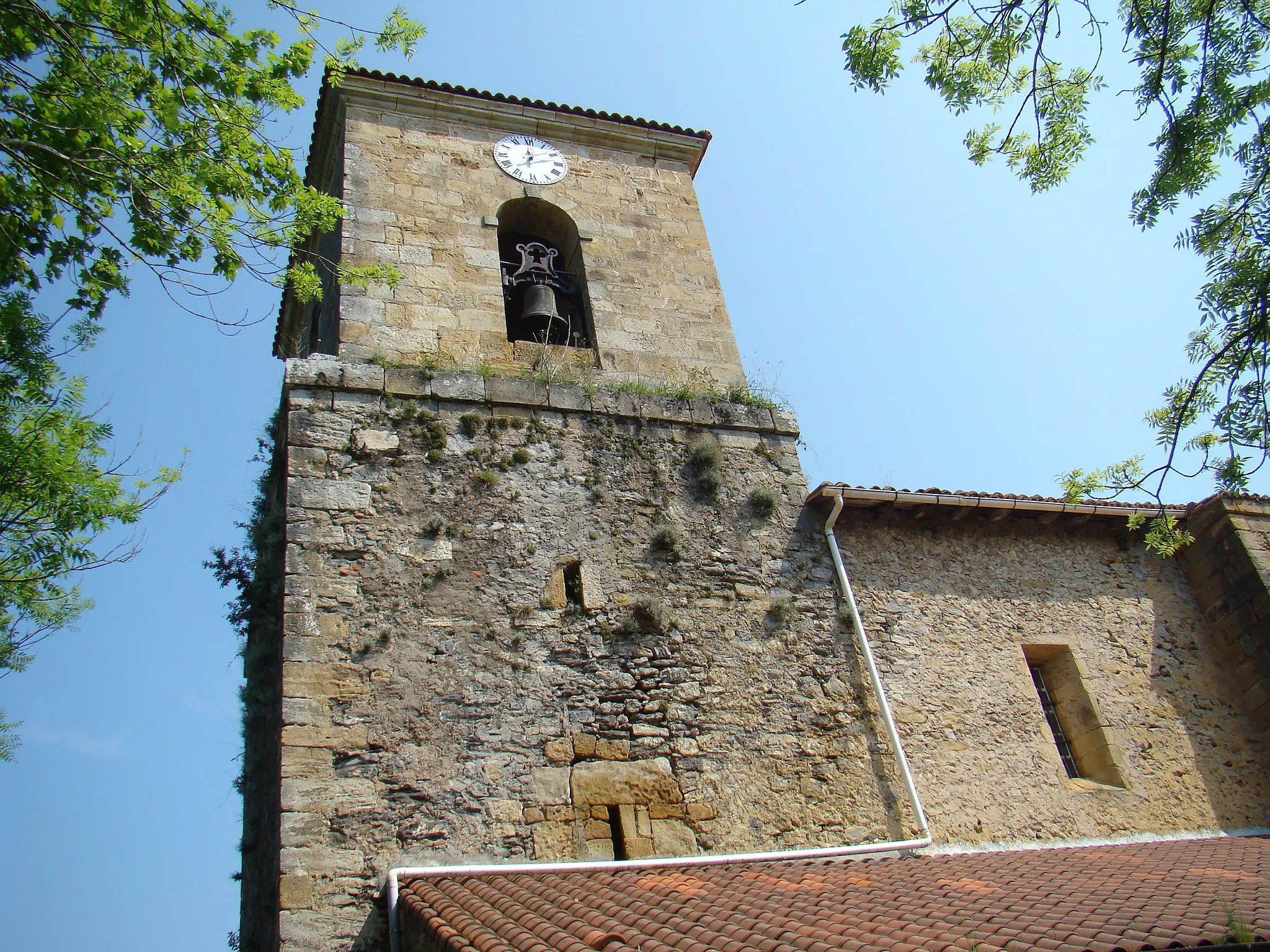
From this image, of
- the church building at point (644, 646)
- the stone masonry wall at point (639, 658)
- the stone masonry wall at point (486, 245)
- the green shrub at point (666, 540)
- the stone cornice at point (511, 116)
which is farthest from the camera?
the stone cornice at point (511, 116)

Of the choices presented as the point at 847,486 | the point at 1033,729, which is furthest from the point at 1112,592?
the point at 847,486

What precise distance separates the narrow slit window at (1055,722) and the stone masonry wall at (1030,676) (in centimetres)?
28

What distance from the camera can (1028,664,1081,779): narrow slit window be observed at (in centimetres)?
757

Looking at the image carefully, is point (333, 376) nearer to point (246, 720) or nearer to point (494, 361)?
point (494, 361)

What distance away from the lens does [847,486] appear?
25.0ft

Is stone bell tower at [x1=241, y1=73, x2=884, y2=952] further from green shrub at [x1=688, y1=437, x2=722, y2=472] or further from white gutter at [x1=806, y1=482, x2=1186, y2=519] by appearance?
white gutter at [x1=806, y1=482, x2=1186, y2=519]

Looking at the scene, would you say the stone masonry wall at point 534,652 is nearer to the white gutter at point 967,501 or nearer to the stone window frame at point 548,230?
the white gutter at point 967,501

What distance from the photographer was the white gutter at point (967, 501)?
7.63 meters

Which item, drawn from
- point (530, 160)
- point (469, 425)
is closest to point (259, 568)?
point (469, 425)

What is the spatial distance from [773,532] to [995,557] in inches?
86.9

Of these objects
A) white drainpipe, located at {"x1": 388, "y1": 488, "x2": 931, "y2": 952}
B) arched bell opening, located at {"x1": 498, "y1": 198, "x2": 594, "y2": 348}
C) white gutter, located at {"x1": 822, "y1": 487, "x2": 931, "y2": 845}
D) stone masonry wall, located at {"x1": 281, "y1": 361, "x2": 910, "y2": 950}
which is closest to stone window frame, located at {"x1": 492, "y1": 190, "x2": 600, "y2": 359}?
arched bell opening, located at {"x1": 498, "y1": 198, "x2": 594, "y2": 348}

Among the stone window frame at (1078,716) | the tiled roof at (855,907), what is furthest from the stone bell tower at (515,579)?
the stone window frame at (1078,716)

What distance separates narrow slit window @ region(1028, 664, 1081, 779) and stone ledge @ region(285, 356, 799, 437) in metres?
2.94

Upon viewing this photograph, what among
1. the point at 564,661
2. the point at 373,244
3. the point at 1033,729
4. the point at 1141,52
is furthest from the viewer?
the point at 373,244
